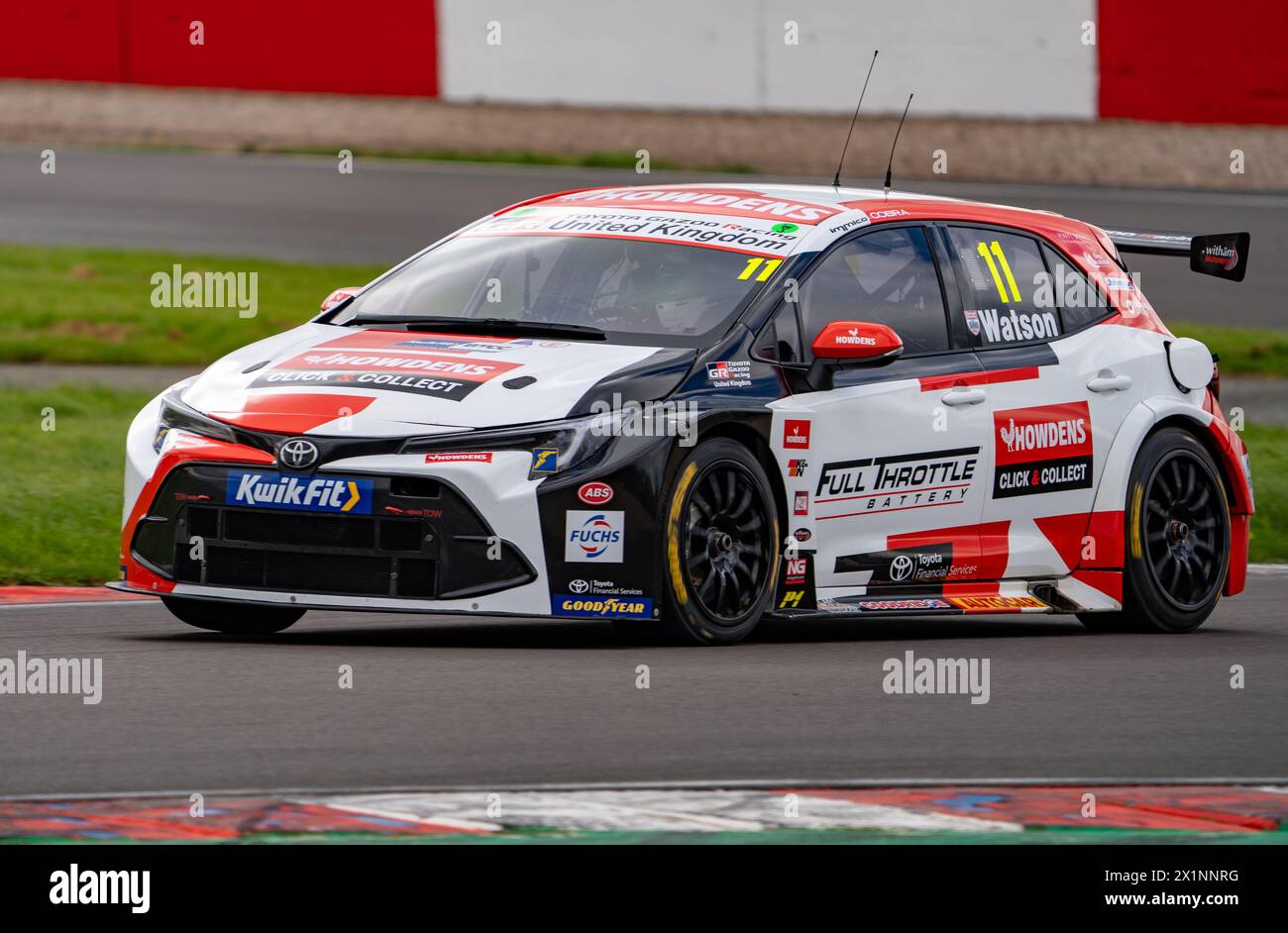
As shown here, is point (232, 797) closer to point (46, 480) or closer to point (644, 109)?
point (46, 480)

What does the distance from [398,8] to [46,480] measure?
1736 centimetres

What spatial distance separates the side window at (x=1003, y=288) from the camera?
1012cm

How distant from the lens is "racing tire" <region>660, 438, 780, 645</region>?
8.52 m

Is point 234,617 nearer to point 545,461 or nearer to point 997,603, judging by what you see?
point 545,461

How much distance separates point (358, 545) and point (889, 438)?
2150 mm

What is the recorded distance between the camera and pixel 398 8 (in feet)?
97.6

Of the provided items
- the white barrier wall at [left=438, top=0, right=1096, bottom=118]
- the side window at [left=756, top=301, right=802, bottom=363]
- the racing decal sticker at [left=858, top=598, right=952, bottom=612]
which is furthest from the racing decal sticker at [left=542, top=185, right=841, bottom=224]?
the white barrier wall at [left=438, top=0, right=1096, bottom=118]

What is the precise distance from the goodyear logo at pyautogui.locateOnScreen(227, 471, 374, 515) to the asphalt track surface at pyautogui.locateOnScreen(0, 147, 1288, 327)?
1392 cm

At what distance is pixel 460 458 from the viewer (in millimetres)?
8273

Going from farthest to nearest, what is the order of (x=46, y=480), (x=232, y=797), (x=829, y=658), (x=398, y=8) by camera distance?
(x=398, y=8) < (x=46, y=480) < (x=829, y=658) < (x=232, y=797)

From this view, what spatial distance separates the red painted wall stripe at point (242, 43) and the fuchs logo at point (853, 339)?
21.3m

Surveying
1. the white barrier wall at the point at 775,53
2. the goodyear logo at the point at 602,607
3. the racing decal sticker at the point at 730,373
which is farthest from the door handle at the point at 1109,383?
the white barrier wall at the point at 775,53
